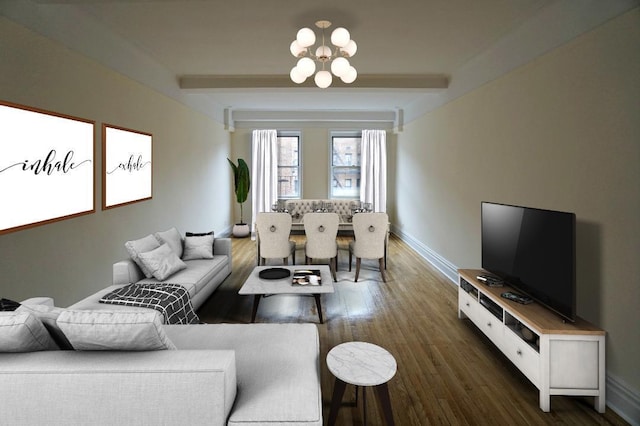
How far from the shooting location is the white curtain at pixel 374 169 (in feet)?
26.5

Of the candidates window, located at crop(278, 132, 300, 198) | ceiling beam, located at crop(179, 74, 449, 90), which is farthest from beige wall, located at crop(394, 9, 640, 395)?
window, located at crop(278, 132, 300, 198)

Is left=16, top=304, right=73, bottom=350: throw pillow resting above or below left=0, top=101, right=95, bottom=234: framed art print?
below

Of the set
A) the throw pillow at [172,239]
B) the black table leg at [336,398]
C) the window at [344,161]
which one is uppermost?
the window at [344,161]

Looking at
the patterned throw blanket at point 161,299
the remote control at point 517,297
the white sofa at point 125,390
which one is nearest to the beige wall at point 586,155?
the remote control at point 517,297

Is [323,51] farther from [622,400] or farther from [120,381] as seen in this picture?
[622,400]

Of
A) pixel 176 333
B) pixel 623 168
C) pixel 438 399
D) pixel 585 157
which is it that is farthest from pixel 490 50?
pixel 176 333

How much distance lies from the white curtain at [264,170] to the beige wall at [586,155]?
4.89 meters

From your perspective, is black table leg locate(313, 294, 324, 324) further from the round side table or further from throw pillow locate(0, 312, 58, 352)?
throw pillow locate(0, 312, 58, 352)

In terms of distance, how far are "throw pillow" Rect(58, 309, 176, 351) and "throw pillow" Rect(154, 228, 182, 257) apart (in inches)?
91.4

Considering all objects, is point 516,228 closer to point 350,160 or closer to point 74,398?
point 74,398

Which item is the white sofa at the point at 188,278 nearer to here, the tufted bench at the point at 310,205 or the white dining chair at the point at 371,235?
the white dining chair at the point at 371,235

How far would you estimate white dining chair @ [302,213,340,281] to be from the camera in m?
4.57

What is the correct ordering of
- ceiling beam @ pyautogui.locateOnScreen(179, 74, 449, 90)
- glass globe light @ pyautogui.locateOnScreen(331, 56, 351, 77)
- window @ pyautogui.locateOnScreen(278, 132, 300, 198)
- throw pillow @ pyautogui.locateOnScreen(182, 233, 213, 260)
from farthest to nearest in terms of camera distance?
window @ pyautogui.locateOnScreen(278, 132, 300, 198) → ceiling beam @ pyautogui.locateOnScreen(179, 74, 449, 90) → throw pillow @ pyautogui.locateOnScreen(182, 233, 213, 260) → glass globe light @ pyautogui.locateOnScreen(331, 56, 351, 77)

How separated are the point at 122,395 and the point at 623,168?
2700 mm
